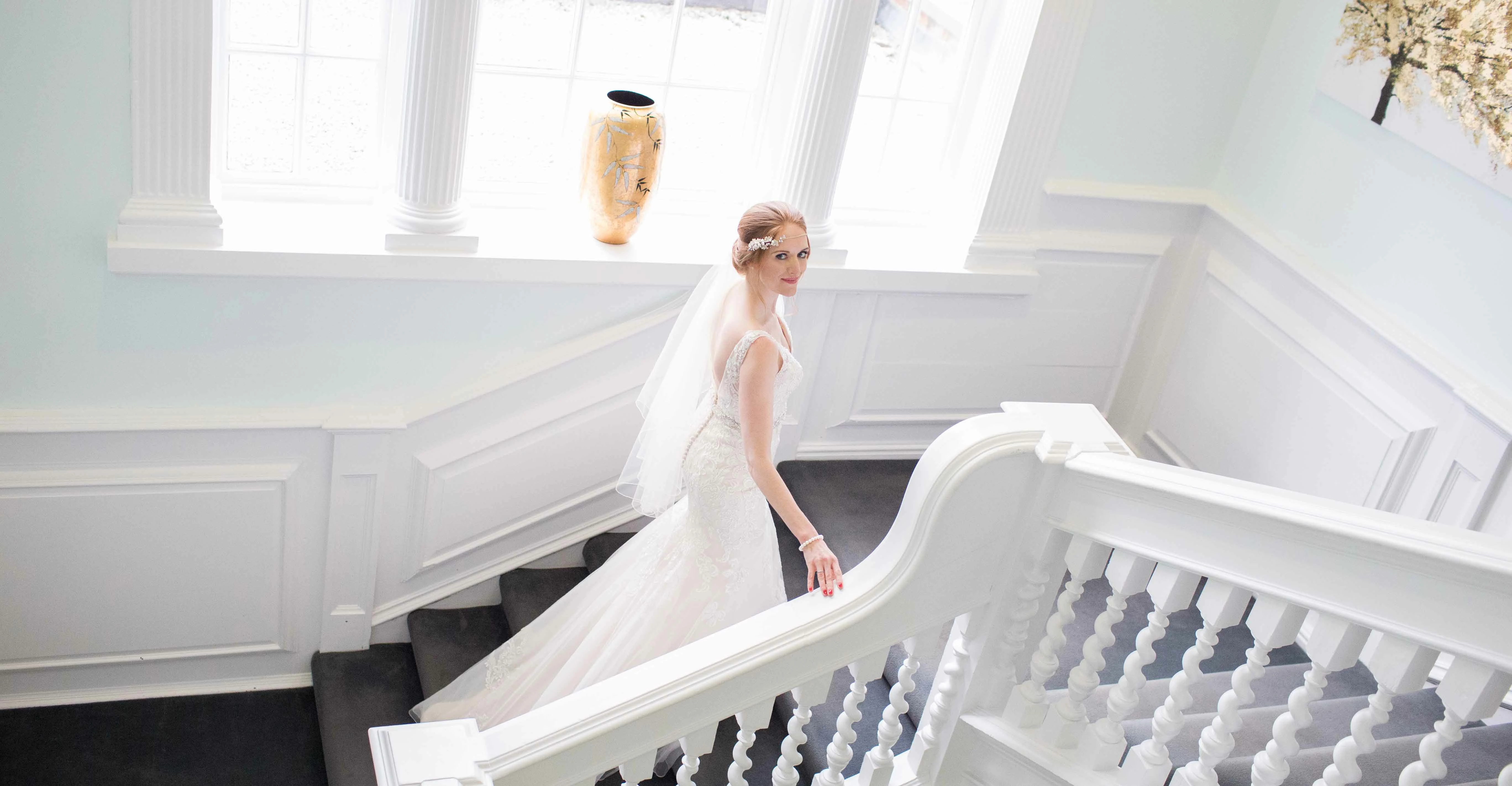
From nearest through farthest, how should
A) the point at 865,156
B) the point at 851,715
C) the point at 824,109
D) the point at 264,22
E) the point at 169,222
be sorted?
1. the point at 851,715
2. the point at 169,222
3. the point at 264,22
4. the point at 824,109
5. the point at 865,156

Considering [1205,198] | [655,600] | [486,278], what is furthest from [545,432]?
[1205,198]

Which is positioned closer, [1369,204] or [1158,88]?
[1369,204]

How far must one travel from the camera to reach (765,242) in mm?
3160

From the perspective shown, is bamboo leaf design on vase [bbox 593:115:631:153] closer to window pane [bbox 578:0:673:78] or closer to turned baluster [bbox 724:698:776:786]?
window pane [bbox 578:0:673:78]

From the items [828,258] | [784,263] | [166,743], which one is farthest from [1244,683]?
[166,743]

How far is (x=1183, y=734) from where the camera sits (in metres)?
2.76

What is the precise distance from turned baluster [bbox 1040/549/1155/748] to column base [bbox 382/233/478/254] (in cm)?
224

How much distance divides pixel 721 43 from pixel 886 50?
646 mm

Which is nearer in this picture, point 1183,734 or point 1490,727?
point 1183,734

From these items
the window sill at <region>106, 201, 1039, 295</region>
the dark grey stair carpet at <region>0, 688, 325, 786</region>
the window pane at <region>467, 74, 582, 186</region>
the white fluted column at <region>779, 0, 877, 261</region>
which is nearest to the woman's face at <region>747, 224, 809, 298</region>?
the window sill at <region>106, 201, 1039, 295</region>

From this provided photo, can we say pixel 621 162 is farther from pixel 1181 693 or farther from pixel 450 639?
pixel 1181 693

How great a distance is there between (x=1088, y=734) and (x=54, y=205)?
119 inches

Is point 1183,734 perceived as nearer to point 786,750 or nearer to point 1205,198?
point 786,750

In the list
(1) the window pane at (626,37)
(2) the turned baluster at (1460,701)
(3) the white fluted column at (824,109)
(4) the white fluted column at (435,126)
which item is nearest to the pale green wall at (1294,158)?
(3) the white fluted column at (824,109)
